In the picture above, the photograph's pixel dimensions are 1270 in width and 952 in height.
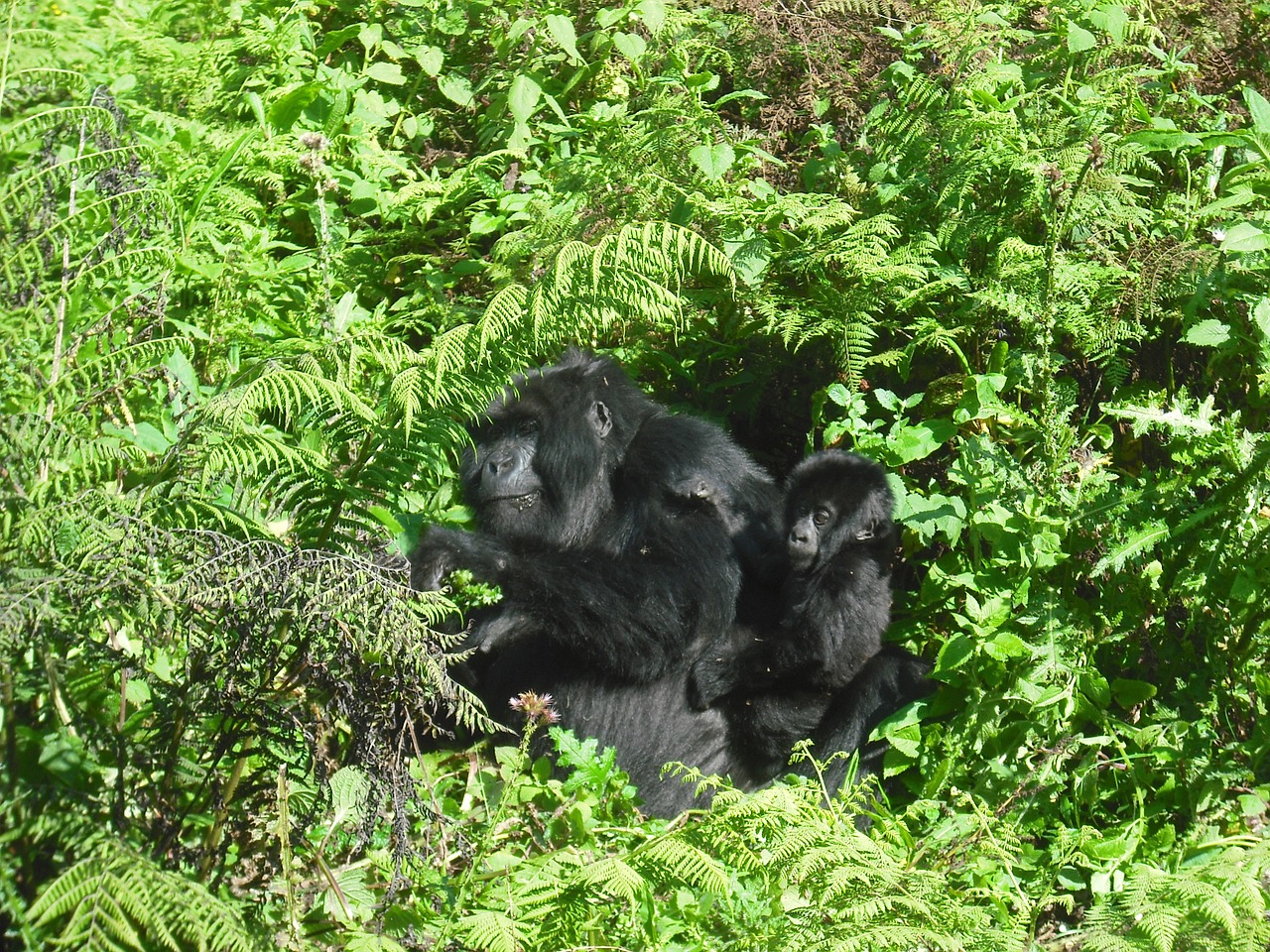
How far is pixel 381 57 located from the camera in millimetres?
5996

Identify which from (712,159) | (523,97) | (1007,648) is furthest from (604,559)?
(523,97)

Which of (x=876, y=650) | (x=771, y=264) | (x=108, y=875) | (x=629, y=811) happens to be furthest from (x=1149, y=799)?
(x=108, y=875)

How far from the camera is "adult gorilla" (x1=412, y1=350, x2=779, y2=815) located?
406 cm

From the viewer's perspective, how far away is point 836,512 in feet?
13.7

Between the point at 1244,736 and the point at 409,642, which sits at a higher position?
the point at 409,642

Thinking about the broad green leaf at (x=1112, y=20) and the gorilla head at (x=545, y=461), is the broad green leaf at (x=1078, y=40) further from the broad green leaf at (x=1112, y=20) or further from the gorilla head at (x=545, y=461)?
the gorilla head at (x=545, y=461)

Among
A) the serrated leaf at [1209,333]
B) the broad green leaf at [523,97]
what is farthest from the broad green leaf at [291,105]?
the serrated leaf at [1209,333]

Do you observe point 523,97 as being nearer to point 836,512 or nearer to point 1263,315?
point 836,512

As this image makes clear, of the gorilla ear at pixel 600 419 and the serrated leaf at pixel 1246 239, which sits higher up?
the serrated leaf at pixel 1246 239

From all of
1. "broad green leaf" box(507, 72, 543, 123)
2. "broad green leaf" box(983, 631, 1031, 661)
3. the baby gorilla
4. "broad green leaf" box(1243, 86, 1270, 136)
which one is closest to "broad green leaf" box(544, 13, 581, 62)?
"broad green leaf" box(507, 72, 543, 123)

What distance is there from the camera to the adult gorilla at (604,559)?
406cm

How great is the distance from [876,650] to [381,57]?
3851 millimetres

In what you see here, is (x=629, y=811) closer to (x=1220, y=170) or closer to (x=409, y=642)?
(x=409, y=642)

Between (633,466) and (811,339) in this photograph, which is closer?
(633,466)
